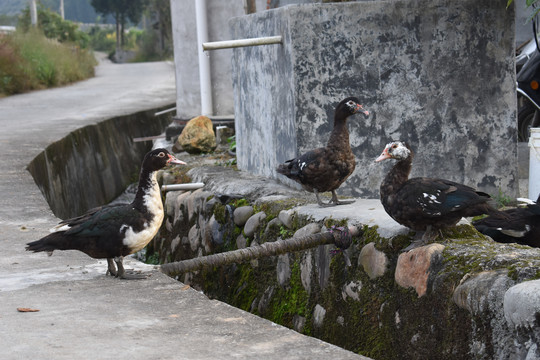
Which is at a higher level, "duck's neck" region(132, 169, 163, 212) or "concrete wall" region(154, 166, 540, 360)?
"duck's neck" region(132, 169, 163, 212)

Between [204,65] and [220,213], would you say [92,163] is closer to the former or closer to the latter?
[204,65]

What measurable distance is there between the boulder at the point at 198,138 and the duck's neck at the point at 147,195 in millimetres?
4261

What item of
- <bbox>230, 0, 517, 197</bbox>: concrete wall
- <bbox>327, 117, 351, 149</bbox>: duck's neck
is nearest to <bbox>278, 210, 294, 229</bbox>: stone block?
<bbox>327, 117, 351, 149</bbox>: duck's neck

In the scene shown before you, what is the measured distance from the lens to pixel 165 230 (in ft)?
28.4

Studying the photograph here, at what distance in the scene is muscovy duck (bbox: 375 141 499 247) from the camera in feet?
15.0

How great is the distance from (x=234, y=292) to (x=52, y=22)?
3676 cm

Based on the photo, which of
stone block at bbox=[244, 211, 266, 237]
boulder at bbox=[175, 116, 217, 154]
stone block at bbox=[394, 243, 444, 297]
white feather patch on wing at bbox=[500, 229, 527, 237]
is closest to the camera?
stone block at bbox=[394, 243, 444, 297]

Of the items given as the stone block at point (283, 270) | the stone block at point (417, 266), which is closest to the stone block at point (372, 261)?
the stone block at point (417, 266)

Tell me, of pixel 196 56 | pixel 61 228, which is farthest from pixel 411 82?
pixel 196 56

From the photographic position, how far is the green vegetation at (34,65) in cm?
2039

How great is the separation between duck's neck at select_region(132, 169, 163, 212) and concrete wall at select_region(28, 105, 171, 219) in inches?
173

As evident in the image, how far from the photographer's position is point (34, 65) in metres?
22.5

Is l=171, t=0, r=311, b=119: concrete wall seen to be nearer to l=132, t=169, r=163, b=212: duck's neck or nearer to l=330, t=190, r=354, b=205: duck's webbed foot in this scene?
l=330, t=190, r=354, b=205: duck's webbed foot

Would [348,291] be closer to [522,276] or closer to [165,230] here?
[522,276]
